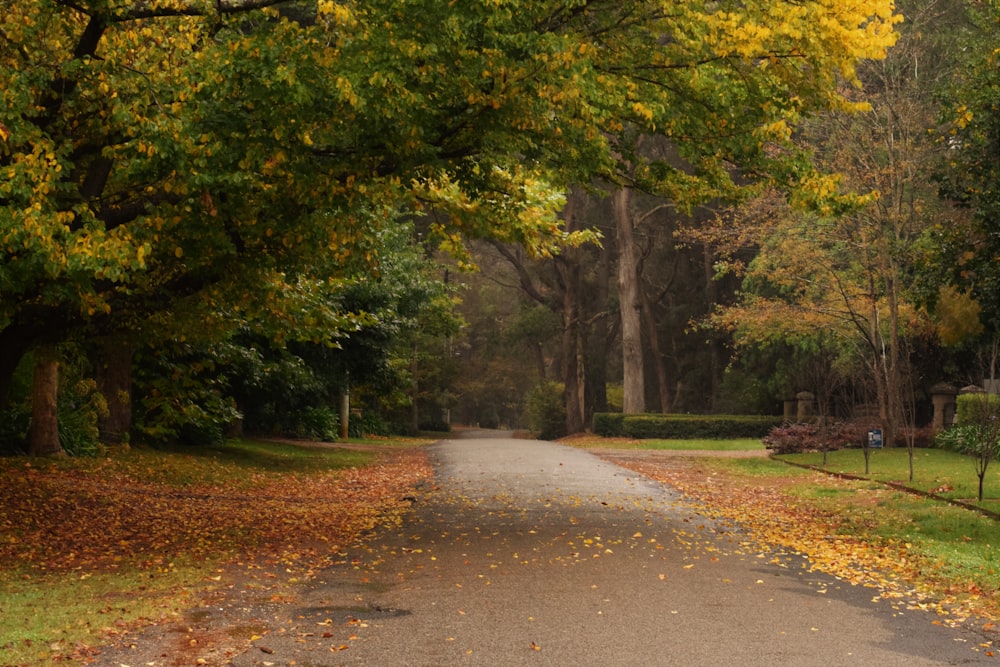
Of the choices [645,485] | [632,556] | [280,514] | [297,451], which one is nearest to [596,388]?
[297,451]

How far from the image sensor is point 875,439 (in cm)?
2684

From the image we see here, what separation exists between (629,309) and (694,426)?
18.3 feet

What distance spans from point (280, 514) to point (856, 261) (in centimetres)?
2245

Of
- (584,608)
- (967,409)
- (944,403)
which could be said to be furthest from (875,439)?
(584,608)

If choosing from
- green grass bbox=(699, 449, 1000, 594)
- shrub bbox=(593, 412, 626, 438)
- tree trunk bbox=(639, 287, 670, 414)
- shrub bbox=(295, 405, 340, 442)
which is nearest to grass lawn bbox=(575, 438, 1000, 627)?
green grass bbox=(699, 449, 1000, 594)

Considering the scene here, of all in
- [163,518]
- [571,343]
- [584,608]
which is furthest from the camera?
[571,343]

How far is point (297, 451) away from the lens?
27.7 m

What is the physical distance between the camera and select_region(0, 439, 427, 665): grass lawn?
24.1 feet

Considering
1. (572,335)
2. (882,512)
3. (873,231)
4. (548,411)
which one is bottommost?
(882,512)

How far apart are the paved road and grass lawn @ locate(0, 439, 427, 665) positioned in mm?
1044

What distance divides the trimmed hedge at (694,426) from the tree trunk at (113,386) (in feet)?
76.6

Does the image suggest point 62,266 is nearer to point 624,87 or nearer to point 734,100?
point 624,87

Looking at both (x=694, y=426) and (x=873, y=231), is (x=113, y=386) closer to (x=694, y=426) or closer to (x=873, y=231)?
(x=873, y=231)

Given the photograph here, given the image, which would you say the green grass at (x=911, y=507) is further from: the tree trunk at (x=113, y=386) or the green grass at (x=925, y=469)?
the tree trunk at (x=113, y=386)
